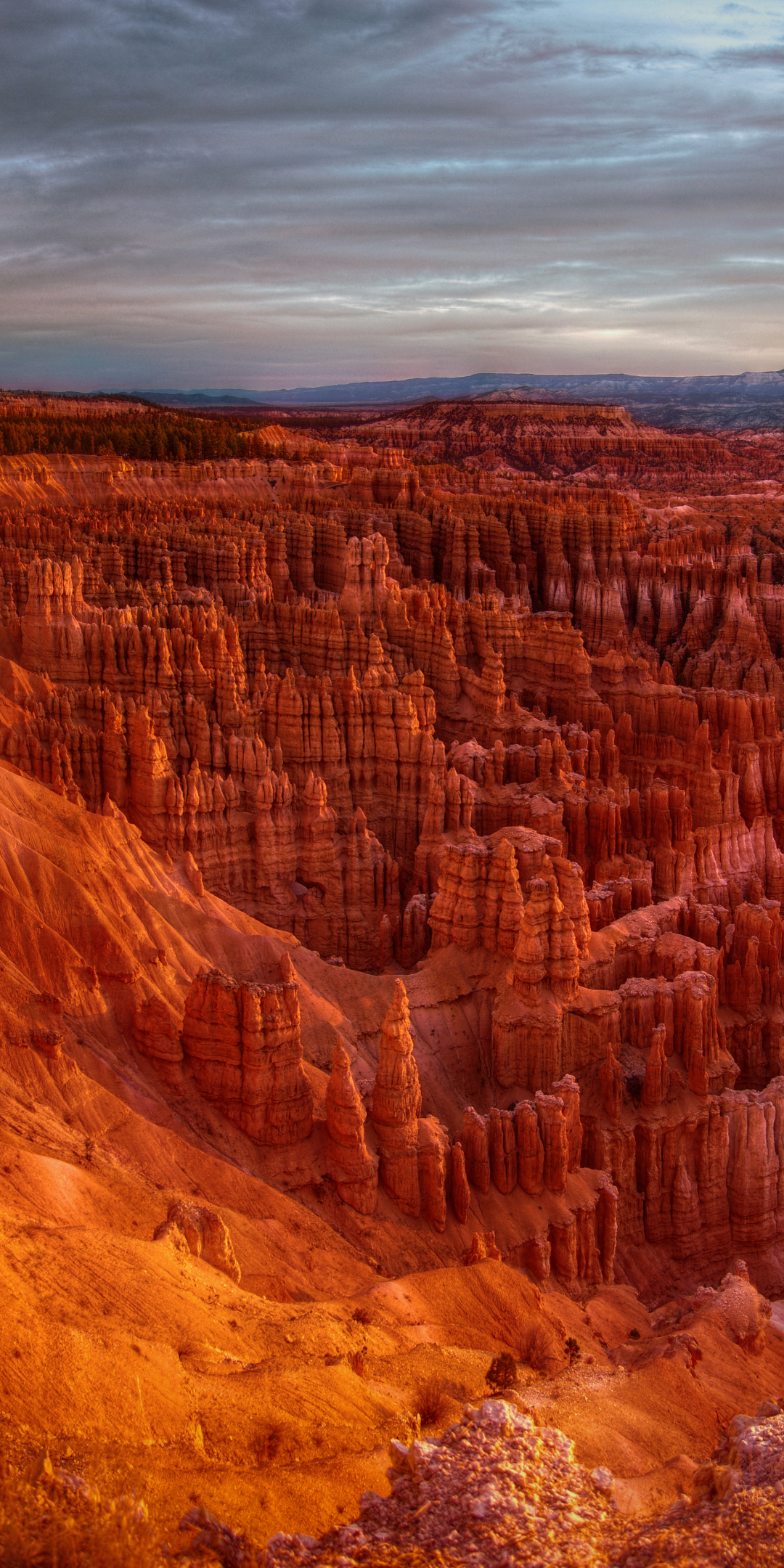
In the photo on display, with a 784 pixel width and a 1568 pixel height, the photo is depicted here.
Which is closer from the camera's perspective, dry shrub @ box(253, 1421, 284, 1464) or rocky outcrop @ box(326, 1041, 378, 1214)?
dry shrub @ box(253, 1421, 284, 1464)

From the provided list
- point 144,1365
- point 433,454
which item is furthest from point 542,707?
point 433,454

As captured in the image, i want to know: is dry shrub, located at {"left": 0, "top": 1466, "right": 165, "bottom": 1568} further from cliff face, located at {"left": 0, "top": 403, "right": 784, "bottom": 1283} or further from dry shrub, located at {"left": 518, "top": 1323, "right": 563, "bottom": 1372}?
cliff face, located at {"left": 0, "top": 403, "right": 784, "bottom": 1283}

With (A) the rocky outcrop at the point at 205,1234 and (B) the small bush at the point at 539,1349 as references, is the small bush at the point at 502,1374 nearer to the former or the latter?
(B) the small bush at the point at 539,1349

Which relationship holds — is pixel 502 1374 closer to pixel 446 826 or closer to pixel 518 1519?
pixel 518 1519

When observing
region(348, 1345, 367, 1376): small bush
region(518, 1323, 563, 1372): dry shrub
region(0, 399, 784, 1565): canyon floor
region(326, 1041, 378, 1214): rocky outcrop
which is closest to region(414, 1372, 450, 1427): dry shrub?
region(0, 399, 784, 1565): canyon floor

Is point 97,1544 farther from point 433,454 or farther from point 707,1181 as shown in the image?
point 433,454

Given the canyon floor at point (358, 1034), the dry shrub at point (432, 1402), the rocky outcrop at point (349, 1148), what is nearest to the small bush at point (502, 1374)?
the canyon floor at point (358, 1034)
